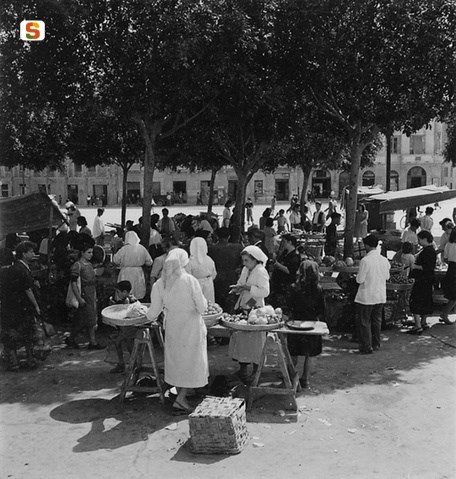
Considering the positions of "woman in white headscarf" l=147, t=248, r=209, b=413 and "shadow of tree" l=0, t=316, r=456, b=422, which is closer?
"woman in white headscarf" l=147, t=248, r=209, b=413

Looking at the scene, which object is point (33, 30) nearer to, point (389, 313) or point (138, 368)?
point (138, 368)

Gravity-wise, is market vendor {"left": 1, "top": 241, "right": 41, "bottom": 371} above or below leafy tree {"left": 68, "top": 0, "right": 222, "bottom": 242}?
below

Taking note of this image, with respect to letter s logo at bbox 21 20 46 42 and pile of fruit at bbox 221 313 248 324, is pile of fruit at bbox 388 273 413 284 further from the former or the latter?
letter s logo at bbox 21 20 46 42

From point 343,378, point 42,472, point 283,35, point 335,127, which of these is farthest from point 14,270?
point 335,127

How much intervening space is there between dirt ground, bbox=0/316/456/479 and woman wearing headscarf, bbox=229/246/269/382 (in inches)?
17.8

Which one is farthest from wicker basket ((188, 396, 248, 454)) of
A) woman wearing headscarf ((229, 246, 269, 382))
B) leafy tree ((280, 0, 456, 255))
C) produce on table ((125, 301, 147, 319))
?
leafy tree ((280, 0, 456, 255))

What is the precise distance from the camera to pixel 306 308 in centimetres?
752

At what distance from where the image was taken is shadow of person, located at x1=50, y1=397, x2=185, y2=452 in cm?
606

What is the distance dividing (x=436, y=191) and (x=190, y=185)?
41404 millimetres

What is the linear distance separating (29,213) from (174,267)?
6.44m

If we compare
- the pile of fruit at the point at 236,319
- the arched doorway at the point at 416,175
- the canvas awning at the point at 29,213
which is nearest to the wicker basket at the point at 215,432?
the pile of fruit at the point at 236,319

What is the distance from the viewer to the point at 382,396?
732 centimetres

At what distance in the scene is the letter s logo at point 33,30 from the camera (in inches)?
417

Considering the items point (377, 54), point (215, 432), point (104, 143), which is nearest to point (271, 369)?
point (215, 432)
